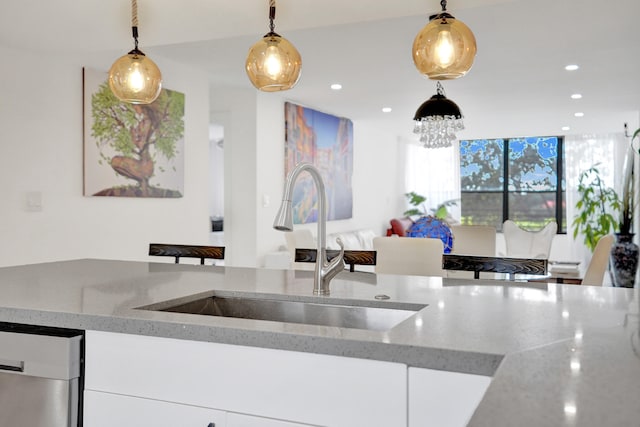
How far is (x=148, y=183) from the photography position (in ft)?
13.8

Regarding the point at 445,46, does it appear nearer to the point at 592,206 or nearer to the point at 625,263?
the point at 625,263

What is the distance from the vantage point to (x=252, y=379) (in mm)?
1248

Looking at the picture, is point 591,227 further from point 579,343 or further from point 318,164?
point 579,343

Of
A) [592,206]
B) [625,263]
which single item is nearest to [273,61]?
[625,263]

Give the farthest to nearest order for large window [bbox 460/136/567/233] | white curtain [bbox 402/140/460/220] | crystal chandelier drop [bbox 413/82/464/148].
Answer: white curtain [bbox 402/140/460/220]
large window [bbox 460/136/567/233]
crystal chandelier drop [bbox 413/82/464/148]

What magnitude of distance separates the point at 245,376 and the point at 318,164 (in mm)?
5565

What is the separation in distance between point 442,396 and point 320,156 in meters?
5.77

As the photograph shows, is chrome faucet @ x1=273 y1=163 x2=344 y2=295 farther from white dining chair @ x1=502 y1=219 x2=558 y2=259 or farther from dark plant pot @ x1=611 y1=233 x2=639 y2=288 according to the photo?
dark plant pot @ x1=611 y1=233 x2=639 y2=288

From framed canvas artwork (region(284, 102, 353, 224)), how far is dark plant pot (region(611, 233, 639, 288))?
10.9ft

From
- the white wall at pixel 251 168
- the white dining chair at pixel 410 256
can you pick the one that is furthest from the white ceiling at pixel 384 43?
the white dining chair at pixel 410 256

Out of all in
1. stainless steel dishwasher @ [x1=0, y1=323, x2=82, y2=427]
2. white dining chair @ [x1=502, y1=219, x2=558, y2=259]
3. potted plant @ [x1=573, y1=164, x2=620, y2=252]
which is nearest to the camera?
stainless steel dishwasher @ [x1=0, y1=323, x2=82, y2=427]

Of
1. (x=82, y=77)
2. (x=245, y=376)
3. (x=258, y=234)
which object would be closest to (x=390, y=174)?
(x=258, y=234)

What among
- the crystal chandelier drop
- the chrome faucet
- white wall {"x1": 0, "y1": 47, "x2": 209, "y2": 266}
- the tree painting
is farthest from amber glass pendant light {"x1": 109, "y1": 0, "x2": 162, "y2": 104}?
the crystal chandelier drop

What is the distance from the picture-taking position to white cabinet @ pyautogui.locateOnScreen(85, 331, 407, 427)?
1145mm
